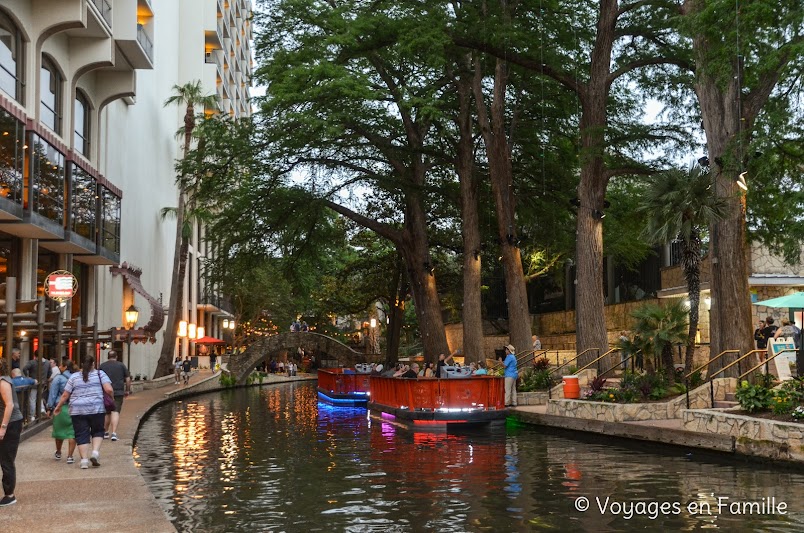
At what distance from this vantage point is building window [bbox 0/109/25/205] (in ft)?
84.5

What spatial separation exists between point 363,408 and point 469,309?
19.2ft

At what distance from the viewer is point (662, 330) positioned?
77.2 ft

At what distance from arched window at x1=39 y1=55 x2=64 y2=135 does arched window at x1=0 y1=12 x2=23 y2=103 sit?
5.95 feet

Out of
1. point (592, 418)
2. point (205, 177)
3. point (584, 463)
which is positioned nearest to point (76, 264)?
point (205, 177)

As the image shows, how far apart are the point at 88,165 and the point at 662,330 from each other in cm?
2152

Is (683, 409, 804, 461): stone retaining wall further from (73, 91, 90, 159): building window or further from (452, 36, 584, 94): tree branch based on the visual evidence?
(73, 91, 90, 159): building window

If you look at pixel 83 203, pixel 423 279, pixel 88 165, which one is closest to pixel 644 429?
pixel 423 279

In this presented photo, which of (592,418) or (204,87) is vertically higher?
(204,87)

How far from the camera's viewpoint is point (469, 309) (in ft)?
120

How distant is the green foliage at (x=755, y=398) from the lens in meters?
18.0

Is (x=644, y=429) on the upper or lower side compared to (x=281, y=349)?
lower

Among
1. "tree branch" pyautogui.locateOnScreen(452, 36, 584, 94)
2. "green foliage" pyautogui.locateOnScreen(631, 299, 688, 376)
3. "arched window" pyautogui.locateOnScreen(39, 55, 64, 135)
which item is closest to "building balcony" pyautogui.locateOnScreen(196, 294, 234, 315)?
"arched window" pyautogui.locateOnScreen(39, 55, 64, 135)

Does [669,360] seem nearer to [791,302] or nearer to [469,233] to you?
[791,302]

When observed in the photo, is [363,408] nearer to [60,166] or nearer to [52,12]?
[60,166]
